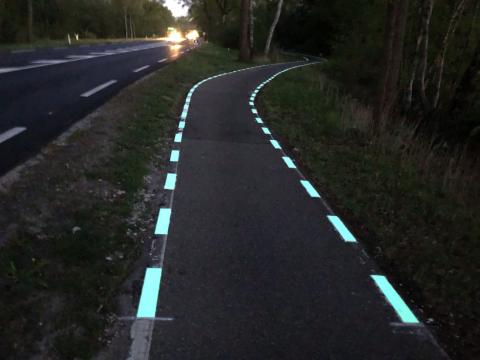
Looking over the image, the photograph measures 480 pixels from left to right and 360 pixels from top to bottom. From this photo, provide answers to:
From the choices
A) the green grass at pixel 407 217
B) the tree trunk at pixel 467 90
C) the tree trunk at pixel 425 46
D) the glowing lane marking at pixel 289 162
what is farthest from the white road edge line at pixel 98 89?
the tree trunk at pixel 467 90

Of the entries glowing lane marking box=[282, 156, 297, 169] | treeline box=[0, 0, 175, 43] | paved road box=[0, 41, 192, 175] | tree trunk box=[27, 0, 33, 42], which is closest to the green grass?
glowing lane marking box=[282, 156, 297, 169]

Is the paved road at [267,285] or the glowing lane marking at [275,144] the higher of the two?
the glowing lane marking at [275,144]

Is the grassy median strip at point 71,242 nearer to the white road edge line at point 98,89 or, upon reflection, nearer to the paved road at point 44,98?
the paved road at point 44,98

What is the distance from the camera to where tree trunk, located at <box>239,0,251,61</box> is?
29906 millimetres

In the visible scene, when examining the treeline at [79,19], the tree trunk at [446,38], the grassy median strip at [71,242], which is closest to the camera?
the grassy median strip at [71,242]

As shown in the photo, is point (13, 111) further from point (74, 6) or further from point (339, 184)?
point (74, 6)

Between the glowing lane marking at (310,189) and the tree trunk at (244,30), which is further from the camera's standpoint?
the tree trunk at (244,30)

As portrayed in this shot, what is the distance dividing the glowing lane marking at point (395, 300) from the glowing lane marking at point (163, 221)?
251 cm

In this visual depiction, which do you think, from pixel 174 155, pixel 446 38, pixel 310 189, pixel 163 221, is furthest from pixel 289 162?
pixel 446 38

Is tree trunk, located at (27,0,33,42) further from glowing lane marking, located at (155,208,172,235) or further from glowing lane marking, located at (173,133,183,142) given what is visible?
glowing lane marking, located at (155,208,172,235)

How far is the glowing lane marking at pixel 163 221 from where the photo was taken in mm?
4782

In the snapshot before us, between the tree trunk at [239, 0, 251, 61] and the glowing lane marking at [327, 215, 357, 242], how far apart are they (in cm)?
2754

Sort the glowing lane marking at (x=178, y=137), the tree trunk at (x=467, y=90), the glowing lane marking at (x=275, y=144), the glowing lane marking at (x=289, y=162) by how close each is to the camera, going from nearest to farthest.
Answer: the glowing lane marking at (x=289, y=162)
the glowing lane marking at (x=178, y=137)
the glowing lane marking at (x=275, y=144)
the tree trunk at (x=467, y=90)

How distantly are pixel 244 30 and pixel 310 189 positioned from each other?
87.0 feet
